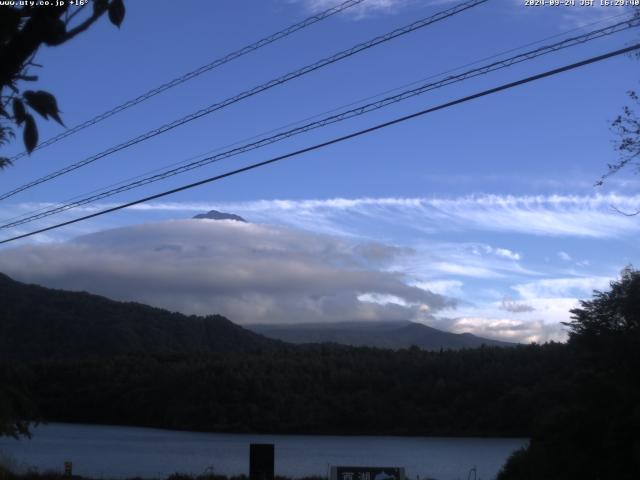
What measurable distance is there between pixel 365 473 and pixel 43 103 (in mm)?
13043

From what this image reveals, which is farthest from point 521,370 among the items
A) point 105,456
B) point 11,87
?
point 11,87

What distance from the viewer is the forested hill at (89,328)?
282 feet

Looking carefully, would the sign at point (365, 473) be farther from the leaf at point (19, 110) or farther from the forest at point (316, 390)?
the forest at point (316, 390)

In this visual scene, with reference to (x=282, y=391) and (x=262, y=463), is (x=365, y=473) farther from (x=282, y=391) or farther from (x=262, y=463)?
(x=282, y=391)

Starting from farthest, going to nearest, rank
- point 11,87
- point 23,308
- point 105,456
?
point 23,308 → point 105,456 → point 11,87

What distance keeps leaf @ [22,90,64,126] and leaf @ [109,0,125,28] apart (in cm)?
57

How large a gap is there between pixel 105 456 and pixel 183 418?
26.7 metres

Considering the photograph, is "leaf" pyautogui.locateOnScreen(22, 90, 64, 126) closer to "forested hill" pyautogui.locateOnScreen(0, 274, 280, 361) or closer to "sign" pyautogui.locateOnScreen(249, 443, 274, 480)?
"sign" pyautogui.locateOnScreen(249, 443, 274, 480)

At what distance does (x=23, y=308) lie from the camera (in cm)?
9281

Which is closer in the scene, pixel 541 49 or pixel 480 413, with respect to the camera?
pixel 541 49

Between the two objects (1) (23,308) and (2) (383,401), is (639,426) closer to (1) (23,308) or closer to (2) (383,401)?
(2) (383,401)

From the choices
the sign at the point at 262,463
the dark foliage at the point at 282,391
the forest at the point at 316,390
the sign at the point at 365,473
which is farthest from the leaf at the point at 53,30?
the dark foliage at the point at 282,391

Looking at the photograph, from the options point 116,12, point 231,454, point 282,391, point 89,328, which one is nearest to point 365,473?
point 116,12

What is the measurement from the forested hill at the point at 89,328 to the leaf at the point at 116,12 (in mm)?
80087
